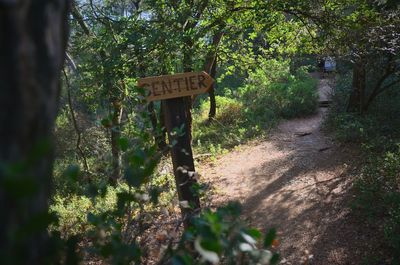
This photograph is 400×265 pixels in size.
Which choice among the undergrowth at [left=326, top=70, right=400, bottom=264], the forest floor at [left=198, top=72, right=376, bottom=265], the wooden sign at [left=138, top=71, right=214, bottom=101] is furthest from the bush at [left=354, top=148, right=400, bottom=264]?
the wooden sign at [left=138, top=71, right=214, bottom=101]

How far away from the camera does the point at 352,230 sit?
466 centimetres

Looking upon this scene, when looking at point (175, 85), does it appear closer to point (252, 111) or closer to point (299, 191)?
point (299, 191)

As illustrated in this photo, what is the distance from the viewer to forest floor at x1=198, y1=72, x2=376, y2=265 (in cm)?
455

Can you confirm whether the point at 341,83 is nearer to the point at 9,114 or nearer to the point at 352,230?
the point at 352,230

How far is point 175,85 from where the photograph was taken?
3.42m

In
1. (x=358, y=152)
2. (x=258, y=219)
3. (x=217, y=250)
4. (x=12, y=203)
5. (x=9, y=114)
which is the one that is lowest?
(x=258, y=219)

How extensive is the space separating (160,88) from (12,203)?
Result: 2.71 meters

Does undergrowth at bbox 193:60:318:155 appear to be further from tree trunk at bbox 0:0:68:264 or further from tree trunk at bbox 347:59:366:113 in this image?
tree trunk at bbox 0:0:68:264

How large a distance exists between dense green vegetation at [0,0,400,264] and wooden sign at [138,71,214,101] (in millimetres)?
126

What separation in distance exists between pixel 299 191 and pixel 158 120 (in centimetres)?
259

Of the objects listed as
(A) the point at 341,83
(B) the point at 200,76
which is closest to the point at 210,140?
(A) the point at 341,83

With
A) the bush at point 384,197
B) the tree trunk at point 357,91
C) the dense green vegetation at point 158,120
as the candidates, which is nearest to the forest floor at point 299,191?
the bush at point 384,197

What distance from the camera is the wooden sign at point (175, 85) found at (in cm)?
334

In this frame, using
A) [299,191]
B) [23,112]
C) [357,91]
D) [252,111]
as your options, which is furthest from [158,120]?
[252,111]
